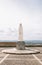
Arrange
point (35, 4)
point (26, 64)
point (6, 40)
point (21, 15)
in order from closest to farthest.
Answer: point (26, 64) → point (6, 40) → point (21, 15) → point (35, 4)

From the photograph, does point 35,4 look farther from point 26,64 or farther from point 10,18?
point 26,64

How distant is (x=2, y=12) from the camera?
2531 mm

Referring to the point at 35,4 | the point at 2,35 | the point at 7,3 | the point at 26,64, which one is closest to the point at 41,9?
the point at 35,4

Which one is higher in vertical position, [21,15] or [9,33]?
[21,15]

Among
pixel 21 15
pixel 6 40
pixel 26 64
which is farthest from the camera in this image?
pixel 21 15

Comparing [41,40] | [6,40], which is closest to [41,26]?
[41,40]

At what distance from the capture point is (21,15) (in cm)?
258

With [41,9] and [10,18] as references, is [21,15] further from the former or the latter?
[41,9]

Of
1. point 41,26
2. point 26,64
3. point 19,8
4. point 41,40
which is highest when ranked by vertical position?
point 19,8

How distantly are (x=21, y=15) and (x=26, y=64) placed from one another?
1.86 metres

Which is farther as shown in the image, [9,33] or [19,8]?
[19,8]

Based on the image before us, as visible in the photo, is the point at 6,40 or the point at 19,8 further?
the point at 19,8

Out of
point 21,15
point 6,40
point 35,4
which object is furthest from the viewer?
point 35,4

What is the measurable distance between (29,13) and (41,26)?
1.15ft
